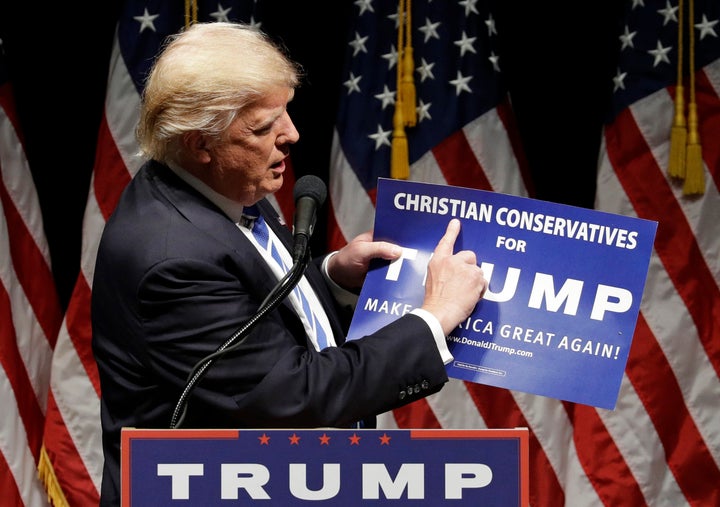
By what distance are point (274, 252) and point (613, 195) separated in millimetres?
1520

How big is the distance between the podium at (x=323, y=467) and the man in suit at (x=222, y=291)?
18 centimetres

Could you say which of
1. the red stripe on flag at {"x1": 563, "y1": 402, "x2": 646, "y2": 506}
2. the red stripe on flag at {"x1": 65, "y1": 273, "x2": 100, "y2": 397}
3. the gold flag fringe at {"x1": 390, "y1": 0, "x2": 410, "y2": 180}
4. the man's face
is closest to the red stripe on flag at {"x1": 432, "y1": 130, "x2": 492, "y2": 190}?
the gold flag fringe at {"x1": 390, "y1": 0, "x2": 410, "y2": 180}

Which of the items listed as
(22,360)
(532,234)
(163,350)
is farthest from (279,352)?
(22,360)

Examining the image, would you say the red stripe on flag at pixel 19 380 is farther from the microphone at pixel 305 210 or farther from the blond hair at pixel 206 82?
the microphone at pixel 305 210

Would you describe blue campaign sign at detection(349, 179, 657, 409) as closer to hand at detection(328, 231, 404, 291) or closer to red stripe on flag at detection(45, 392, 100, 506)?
hand at detection(328, 231, 404, 291)

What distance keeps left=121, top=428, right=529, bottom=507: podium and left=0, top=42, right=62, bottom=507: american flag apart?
1892 millimetres

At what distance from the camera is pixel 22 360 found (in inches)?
121

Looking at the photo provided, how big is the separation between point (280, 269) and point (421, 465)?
51 centimetres

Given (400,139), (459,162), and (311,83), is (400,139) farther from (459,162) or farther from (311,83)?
(311,83)

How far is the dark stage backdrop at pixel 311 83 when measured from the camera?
322cm

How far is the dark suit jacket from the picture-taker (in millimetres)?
1473

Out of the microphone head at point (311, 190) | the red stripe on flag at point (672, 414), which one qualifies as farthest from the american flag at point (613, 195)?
the microphone head at point (311, 190)

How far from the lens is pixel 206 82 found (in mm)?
1596

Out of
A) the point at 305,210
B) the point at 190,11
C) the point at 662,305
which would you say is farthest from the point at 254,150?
the point at 662,305
